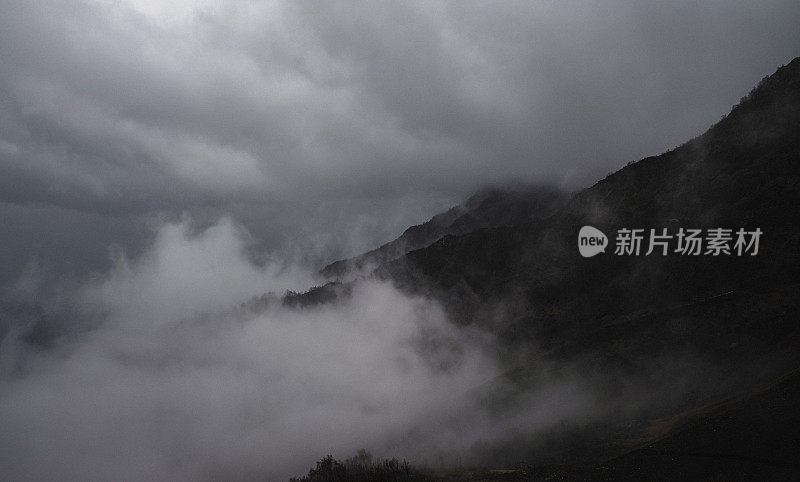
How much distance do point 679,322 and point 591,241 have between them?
61.0 metres

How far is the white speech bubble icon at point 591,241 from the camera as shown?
364 ft

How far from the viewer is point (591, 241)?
122 meters

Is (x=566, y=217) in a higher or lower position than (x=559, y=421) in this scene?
higher

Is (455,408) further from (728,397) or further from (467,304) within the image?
→ (467,304)

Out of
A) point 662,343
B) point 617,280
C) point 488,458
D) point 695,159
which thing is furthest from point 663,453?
point 695,159

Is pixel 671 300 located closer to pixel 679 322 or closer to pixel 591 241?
pixel 679 322

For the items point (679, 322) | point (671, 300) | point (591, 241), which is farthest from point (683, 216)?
point (591, 241)

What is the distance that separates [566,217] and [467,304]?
159 feet

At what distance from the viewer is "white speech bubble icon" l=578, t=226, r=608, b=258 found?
110800 millimetres

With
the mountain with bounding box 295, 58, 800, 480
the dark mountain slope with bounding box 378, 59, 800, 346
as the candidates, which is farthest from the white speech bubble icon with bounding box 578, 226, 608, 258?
the mountain with bounding box 295, 58, 800, 480

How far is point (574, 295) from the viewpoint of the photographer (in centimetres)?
10538

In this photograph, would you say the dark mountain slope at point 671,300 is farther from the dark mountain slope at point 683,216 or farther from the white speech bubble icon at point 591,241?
the white speech bubble icon at point 591,241

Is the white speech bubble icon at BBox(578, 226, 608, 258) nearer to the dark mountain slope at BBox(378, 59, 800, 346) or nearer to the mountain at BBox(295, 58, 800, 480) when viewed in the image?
the dark mountain slope at BBox(378, 59, 800, 346)

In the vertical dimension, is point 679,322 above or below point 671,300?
below
